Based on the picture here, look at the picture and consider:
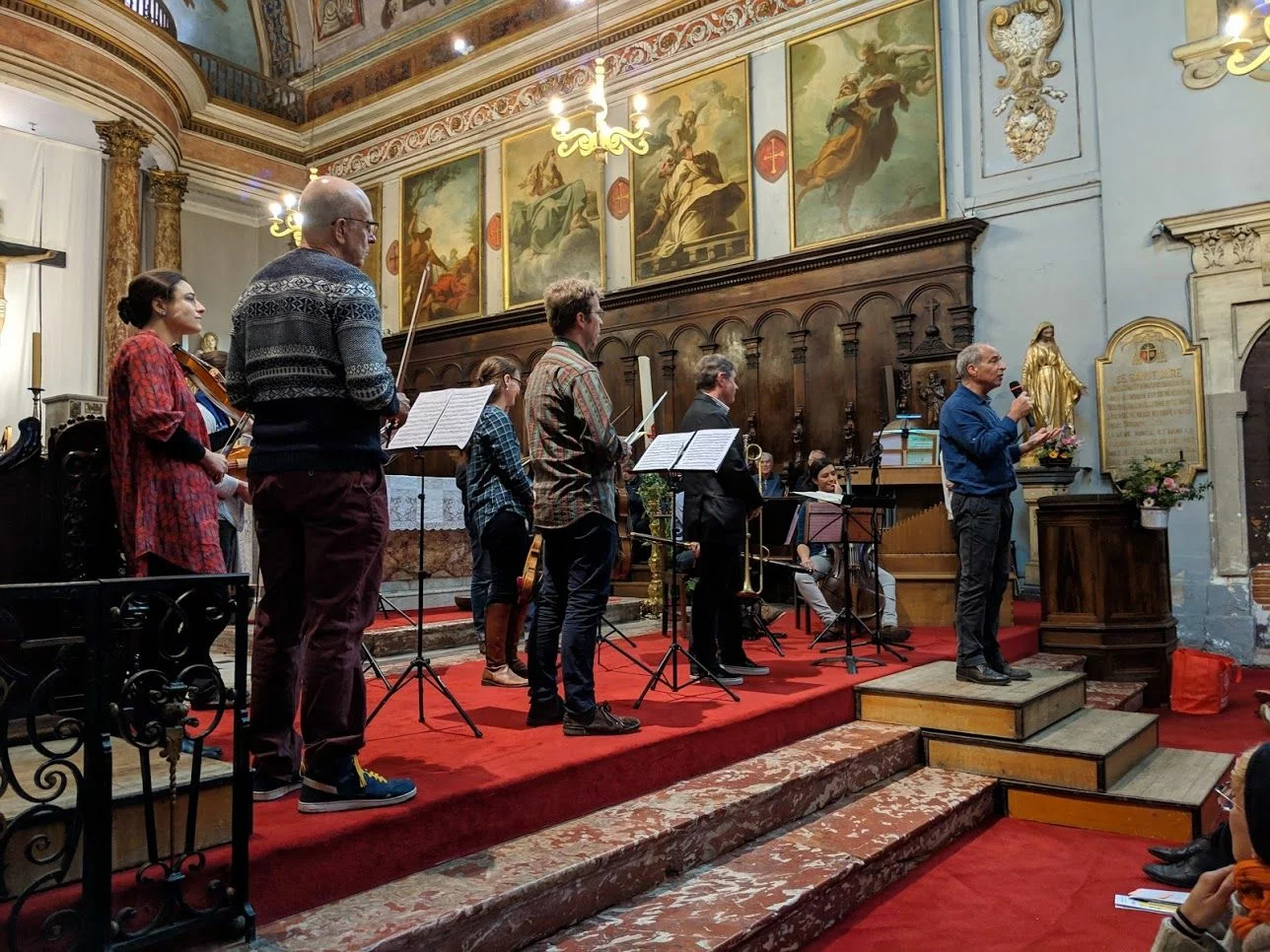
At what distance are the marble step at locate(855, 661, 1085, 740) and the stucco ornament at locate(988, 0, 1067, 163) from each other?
641 centimetres

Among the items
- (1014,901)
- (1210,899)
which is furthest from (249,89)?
(1210,899)

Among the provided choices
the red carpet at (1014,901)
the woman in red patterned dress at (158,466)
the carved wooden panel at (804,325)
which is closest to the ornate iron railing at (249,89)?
the carved wooden panel at (804,325)

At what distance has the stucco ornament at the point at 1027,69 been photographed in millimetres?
9234

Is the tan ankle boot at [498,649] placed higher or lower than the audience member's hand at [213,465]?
lower

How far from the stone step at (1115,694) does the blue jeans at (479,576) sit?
3700mm

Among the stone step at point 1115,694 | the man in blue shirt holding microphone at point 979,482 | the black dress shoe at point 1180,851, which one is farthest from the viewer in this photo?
the stone step at point 1115,694

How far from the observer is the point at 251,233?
15.7 m

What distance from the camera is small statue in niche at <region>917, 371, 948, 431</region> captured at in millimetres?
9172

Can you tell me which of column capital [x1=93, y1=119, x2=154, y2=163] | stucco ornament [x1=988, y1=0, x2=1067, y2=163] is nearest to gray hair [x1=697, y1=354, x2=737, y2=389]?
stucco ornament [x1=988, y1=0, x2=1067, y2=163]

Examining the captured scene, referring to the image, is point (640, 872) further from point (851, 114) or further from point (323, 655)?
point (851, 114)

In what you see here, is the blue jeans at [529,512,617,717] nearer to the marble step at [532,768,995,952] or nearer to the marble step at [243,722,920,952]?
the marble step at [243,722,920,952]

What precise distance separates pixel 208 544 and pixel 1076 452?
8.19 meters

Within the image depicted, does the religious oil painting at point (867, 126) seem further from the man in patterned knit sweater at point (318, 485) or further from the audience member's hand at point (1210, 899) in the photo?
the audience member's hand at point (1210, 899)

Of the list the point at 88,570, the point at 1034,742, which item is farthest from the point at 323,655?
the point at 1034,742
